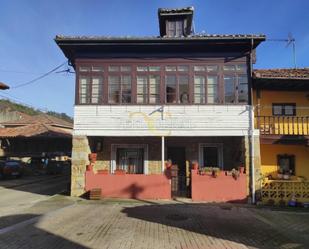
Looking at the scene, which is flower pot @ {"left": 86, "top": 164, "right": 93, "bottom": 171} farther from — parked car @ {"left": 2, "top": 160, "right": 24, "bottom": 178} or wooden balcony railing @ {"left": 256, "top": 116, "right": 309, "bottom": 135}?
parked car @ {"left": 2, "top": 160, "right": 24, "bottom": 178}

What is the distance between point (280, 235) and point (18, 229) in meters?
7.13

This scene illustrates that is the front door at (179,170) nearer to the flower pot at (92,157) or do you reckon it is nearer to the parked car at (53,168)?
the flower pot at (92,157)

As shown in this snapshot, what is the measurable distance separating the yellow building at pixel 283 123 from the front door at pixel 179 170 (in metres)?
3.71

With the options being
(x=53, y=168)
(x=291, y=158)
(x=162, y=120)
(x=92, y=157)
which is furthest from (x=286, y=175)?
(x=53, y=168)

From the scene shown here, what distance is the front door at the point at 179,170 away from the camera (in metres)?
15.6

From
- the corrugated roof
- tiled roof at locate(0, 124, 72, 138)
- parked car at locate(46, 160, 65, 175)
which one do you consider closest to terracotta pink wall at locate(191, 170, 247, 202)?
the corrugated roof

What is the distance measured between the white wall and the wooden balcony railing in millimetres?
1373

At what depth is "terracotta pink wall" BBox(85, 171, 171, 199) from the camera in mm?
14336

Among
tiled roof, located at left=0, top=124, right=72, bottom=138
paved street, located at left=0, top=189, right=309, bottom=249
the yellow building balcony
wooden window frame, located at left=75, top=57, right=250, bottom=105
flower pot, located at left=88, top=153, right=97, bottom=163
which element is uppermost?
Answer: wooden window frame, located at left=75, top=57, right=250, bottom=105

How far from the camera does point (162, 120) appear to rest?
14.7 metres

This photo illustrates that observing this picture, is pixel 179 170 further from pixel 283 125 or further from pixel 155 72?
pixel 283 125

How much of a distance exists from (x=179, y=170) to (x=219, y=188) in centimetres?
292

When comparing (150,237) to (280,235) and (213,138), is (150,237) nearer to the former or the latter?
(280,235)

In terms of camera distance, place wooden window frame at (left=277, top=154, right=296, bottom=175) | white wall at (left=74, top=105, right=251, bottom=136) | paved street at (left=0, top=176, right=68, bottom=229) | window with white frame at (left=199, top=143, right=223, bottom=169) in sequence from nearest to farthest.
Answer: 1. paved street at (left=0, top=176, right=68, bottom=229)
2. white wall at (left=74, top=105, right=251, bottom=136)
3. wooden window frame at (left=277, top=154, right=296, bottom=175)
4. window with white frame at (left=199, top=143, right=223, bottom=169)
